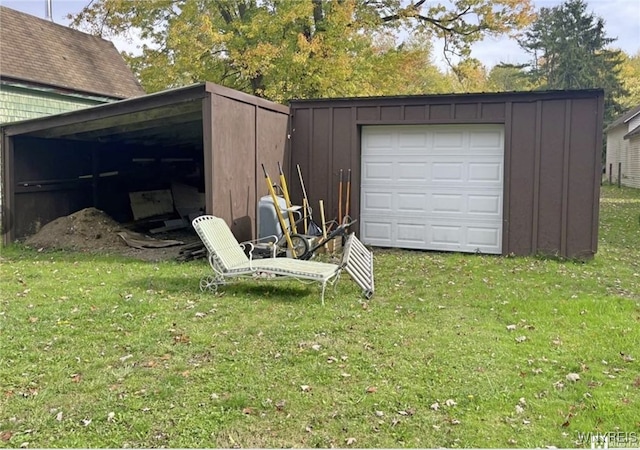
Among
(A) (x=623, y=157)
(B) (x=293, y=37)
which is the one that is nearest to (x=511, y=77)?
(A) (x=623, y=157)

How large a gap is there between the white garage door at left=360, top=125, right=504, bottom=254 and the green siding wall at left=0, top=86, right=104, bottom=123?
7148 mm

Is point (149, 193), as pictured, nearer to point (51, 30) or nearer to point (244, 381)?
point (51, 30)

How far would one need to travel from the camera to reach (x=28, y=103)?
10836mm

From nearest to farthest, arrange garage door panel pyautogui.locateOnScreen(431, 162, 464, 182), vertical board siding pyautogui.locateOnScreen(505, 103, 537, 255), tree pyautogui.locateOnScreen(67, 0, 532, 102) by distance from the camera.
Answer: vertical board siding pyautogui.locateOnScreen(505, 103, 537, 255) → garage door panel pyautogui.locateOnScreen(431, 162, 464, 182) → tree pyautogui.locateOnScreen(67, 0, 532, 102)

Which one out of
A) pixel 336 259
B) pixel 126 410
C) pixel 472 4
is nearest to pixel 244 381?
pixel 126 410

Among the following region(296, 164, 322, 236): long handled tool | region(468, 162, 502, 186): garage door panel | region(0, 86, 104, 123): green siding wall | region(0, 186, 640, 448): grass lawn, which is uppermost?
region(0, 86, 104, 123): green siding wall

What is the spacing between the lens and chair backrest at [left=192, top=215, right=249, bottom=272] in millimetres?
5562

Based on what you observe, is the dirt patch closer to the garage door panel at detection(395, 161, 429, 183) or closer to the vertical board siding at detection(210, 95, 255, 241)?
the vertical board siding at detection(210, 95, 255, 241)

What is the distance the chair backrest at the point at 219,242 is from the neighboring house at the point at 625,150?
20750 mm

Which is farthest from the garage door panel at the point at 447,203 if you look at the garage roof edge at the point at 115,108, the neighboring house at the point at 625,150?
the neighboring house at the point at 625,150

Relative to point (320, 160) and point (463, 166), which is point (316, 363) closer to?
point (463, 166)

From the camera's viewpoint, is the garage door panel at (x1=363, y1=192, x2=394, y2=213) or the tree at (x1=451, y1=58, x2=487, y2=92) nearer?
the garage door panel at (x1=363, y1=192, x2=394, y2=213)

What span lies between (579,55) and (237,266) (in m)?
30.0

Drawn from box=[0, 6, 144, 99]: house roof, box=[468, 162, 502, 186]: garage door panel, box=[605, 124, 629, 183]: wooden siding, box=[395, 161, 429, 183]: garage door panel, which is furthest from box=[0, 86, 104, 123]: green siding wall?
box=[605, 124, 629, 183]: wooden siding
